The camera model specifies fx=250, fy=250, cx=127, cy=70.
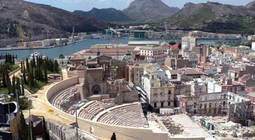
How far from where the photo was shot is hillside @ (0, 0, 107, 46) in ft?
384

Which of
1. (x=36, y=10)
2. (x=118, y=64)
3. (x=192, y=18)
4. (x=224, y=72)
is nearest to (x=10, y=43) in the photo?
(x=36, y=10)

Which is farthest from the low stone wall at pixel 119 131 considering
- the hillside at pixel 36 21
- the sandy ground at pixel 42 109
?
the hillside at pixel 36 21

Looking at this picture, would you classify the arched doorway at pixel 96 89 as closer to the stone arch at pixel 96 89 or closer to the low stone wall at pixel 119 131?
the stone arch at pixel 96 89

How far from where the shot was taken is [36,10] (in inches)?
6171

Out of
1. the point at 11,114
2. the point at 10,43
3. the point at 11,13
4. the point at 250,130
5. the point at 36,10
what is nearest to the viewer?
the point at 11,114

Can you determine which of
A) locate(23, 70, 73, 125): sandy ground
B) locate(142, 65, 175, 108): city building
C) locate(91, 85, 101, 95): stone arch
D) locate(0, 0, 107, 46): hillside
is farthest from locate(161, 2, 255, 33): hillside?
locate(23, 70, 73, 125): sandy ground

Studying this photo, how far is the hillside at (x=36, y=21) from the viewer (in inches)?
4611

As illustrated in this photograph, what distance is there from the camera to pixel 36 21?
144 metres

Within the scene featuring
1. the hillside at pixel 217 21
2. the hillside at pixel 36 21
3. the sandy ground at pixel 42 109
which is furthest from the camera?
the hillside at pixel 217 21

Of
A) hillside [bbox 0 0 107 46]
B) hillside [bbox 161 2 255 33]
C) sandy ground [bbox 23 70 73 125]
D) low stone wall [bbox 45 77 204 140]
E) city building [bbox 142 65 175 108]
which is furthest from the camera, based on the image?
hillside [bbox 161 2 255 33]

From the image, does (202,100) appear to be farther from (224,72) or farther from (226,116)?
(224,72)

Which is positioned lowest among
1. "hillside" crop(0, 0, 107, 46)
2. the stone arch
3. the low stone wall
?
the low stone wall

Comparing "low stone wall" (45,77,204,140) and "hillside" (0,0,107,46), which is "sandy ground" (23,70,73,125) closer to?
"low stone wall" (45,77,204,140)

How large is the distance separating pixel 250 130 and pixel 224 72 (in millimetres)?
18200
